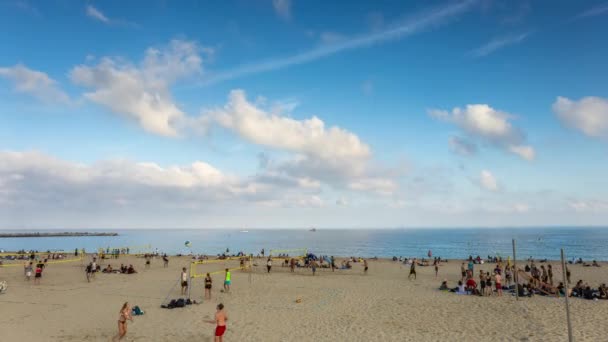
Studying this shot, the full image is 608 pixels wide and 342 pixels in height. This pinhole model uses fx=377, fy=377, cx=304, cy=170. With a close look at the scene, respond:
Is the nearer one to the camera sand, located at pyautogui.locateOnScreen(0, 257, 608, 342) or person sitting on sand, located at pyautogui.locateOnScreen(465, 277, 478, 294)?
sand, located at pyautogui.locateOnScreen(0, 257, 608, 342)

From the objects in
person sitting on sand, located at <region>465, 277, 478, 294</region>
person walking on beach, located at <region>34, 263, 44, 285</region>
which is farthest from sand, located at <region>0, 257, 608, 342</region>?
person sitting on sand, located at <region>465, 277, 478, 294</region>

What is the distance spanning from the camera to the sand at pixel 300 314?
44.2 feet

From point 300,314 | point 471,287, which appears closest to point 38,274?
point 300,314

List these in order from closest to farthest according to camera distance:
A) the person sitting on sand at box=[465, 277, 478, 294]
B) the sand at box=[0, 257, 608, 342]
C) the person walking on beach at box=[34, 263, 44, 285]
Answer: the sand at box=[0, 257, 608, 342], the person sitting on sand at box=[465, 277, 478, 294], the person walking on beach at box=[34, 263, 44, 285]

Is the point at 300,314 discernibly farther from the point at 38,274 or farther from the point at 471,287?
the point at 38,274

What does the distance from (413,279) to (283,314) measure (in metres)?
15.9

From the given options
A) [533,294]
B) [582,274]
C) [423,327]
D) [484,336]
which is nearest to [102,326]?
[423,327]

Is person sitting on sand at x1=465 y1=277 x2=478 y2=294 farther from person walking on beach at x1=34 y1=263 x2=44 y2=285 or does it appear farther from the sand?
person walking on beach at x1=34 y1=263 x2=44 y2=285

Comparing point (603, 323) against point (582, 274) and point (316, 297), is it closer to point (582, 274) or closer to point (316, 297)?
point (316, 297)

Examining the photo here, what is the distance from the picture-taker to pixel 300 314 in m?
17.0

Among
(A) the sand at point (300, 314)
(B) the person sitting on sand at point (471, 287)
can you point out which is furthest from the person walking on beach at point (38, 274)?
(B) the person sitting on sand at point (471, 287)

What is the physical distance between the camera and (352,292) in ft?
75.0

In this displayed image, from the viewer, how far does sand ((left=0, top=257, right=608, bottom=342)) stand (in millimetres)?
13461

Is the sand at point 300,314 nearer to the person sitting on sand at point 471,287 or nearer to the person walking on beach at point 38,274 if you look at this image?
the person walking on beach at point 38,274
